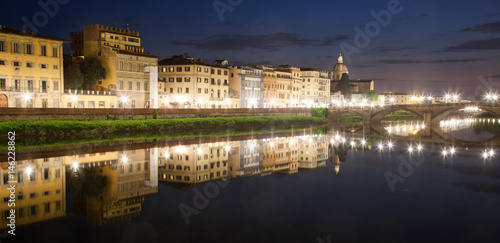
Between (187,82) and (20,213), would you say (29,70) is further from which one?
(20,213)

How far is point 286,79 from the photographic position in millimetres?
95875

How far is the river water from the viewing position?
1371 cm

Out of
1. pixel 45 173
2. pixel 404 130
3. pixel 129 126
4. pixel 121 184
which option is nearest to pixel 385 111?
pixel 404 130

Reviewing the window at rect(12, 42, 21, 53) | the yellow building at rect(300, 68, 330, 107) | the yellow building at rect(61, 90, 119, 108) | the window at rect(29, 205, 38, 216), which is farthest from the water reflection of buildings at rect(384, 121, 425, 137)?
the window at rect(12, 42, 21, 53)

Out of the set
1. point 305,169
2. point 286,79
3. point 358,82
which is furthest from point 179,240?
point 358,82

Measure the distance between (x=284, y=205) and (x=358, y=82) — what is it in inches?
5754

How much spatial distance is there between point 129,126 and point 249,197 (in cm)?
2736

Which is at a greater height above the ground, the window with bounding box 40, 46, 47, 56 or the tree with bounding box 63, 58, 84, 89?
the window with bounding box 40, 46, 47, 56

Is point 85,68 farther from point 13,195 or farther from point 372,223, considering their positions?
point 372,223

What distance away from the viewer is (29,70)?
1740 inches

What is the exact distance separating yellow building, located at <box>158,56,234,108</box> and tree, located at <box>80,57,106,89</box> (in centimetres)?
1334

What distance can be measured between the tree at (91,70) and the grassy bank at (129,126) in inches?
549

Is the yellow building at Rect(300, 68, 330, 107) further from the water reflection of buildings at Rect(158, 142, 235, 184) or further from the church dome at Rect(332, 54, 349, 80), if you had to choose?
the water reflection of buildings at Rect(158, 142, 235, 184)

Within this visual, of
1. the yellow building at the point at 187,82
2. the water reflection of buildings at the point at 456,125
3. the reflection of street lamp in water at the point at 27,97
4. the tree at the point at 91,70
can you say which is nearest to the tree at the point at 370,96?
the water reflection of buildings at the point at 456,125
